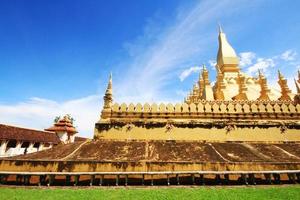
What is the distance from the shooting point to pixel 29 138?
2725cm

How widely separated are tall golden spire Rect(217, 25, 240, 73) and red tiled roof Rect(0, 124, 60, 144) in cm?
2759

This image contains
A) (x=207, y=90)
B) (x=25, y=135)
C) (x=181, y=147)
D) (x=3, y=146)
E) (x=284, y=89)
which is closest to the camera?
(x=181, y=147)

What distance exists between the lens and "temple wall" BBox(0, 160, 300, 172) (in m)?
7.84

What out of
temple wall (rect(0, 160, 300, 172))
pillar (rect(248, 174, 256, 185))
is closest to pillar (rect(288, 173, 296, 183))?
temple wall (rect(0, 160, 300, 172))

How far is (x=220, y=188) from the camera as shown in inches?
289

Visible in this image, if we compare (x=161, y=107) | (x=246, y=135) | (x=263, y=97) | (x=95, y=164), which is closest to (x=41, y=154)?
(x=95, y=164)

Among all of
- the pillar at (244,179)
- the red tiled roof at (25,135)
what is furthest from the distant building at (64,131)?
the pillar at (244,179)

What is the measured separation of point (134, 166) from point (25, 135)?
24841 mm

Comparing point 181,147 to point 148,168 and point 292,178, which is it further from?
point 292,178

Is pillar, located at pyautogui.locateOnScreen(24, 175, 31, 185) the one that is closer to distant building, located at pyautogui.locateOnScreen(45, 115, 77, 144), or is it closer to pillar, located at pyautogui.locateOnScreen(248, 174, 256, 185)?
pillar, located at pyautogui.locateOnScreen(248, 174, 256, 185)

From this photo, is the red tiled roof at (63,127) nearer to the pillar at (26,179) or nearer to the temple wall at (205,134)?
the temple wall at (205,134)

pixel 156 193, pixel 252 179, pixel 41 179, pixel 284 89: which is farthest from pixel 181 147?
pixel 284 89

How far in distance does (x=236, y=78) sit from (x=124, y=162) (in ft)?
77.2

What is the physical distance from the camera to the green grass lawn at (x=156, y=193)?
621 centimetres
